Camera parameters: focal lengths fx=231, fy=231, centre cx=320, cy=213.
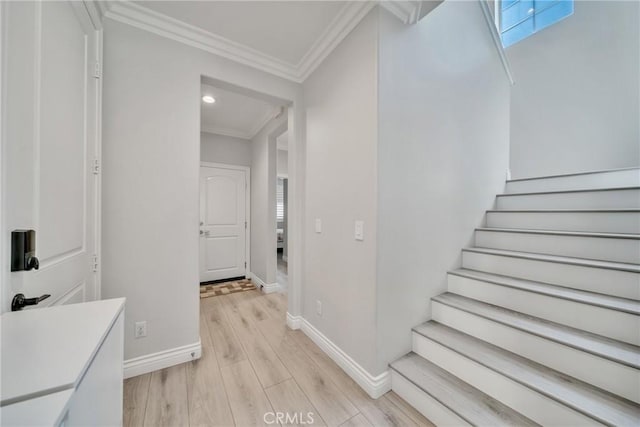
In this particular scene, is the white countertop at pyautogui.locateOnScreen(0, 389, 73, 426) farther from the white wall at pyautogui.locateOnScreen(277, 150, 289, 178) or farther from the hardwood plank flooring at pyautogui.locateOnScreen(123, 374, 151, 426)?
the white wall at pyautogui.locateOnScreen(277, 150, 289, 178)

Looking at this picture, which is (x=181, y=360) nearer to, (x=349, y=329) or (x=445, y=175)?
(x=349, y=329)

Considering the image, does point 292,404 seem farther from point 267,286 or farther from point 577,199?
point 577,199

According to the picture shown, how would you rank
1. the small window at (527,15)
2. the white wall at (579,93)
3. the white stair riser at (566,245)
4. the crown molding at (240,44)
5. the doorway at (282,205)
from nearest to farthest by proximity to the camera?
the white stair riser at (566,245)
the crown molding at (240,44)
the white wall at (579,93)
the small window at (527,15)
the doorway at (282,205)

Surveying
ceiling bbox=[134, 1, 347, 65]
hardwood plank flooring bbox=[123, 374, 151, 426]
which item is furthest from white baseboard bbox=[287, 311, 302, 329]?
ceiling bbox=[134, 1, 347, 65]

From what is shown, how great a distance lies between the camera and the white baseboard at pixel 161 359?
1686 mm

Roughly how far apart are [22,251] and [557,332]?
2548 millimetres

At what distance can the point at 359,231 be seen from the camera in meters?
1.66

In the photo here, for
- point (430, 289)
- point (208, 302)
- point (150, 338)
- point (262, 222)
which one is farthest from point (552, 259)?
point (208, 302)

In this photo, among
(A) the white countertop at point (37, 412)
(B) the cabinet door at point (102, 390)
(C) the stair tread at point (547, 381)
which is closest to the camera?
(A) the white countertop at point (37, 412)

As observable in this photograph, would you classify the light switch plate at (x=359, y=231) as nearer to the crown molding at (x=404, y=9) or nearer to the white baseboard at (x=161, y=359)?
the crown molding at (x=404, y=9)

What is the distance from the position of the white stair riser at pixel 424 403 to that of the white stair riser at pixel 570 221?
1792 mm

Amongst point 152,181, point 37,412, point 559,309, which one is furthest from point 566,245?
point 152,181

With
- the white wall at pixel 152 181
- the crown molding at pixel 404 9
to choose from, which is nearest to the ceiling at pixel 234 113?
the white wall at pixel 152 181

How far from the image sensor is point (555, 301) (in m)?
1.44
